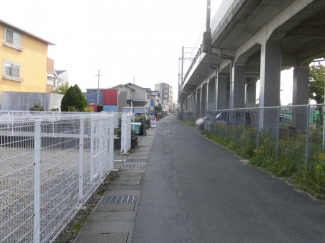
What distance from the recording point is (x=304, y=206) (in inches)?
235

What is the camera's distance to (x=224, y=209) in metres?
5.78

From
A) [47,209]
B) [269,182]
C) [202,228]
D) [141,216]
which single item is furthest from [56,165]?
[269,182]

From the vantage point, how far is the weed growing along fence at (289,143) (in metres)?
7.21

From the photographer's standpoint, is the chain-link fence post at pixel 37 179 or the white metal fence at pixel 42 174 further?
the chain-link fence post at pixel 37 179

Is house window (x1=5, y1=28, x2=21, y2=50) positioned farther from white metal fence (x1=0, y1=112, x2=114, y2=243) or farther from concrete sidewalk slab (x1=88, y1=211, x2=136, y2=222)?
concrete sidewalk slab (x1=88, y1=211, x2=136, y2=222)

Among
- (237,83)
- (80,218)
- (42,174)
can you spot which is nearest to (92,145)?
(80,218)

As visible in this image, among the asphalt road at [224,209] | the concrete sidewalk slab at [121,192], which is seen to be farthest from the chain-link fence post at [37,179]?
the concrete sidewalk slab at [121,192]

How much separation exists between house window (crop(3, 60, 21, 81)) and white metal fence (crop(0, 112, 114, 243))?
25743mm

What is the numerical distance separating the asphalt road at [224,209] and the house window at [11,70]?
23.8 m

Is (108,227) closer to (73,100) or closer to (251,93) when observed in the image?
(73,100)

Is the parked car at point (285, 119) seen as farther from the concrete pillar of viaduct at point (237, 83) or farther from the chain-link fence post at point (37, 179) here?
the concrete pillar of viaduct at point (237, 83)

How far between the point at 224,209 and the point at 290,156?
12.0 feet

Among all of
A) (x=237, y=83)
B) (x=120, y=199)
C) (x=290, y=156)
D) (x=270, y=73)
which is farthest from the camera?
(x=237, y=83)

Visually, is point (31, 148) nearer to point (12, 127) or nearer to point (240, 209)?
point (12, 127)
